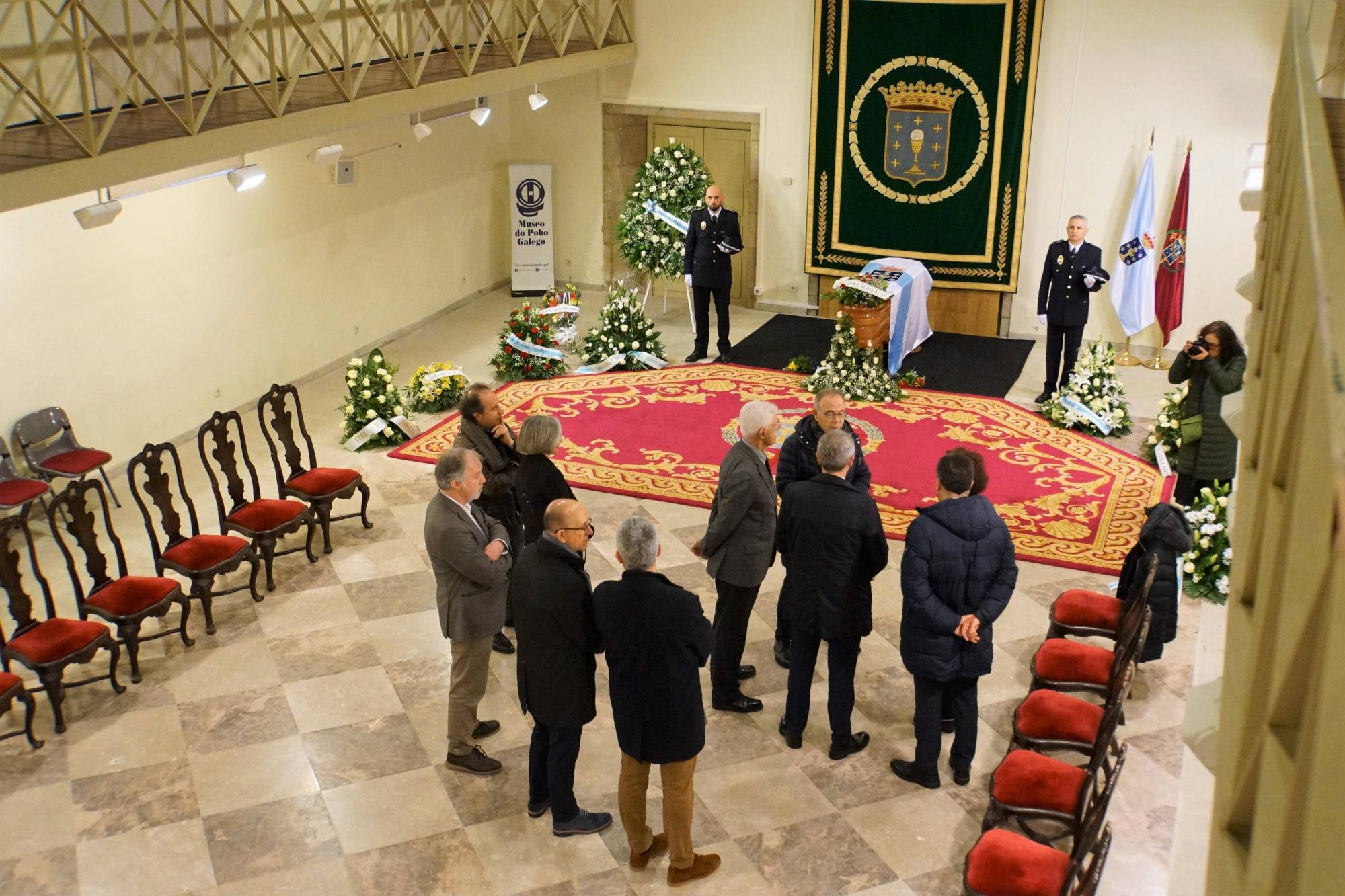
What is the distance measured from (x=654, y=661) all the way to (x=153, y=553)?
13.8 feet

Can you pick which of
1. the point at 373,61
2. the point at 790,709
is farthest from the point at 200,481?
the point at 790,709

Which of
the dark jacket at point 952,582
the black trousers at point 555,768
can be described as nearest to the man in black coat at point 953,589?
the dark jacket at point 952,582

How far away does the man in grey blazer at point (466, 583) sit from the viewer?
5.39 m

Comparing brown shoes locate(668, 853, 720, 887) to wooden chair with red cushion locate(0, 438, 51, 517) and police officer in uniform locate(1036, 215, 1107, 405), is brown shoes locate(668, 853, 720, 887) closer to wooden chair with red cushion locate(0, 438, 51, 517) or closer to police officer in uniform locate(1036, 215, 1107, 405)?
wooden chair with red cushion locate(0, 438, 51, 517)

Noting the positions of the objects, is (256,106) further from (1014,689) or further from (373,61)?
(1014,689)

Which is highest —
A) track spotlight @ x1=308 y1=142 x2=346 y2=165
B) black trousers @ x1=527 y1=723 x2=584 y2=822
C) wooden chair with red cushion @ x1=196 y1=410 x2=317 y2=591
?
track spotlight @ x1=308 y1=142 x2=346 y2=165

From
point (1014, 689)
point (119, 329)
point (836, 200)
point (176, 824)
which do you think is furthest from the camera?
point (836, 200)

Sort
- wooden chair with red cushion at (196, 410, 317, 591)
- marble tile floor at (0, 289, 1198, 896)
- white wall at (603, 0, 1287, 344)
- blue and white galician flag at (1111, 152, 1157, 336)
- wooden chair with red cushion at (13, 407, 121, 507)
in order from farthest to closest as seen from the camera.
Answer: blue and white galician flag at (1111, 152, 1157, 336) < white wall at (603, 0, 1287, 344) < wooden chair with red cushion at (13, 407, 121, 507) < wooden chair with red cushion at (196, 410, 317, 591) < marble tile floor at (0, 289, 1198, 896)

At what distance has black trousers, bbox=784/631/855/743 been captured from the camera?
5.64 metres

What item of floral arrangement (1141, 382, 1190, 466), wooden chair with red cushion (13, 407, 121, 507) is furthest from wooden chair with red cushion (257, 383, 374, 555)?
floral arrangement (1141, 382, 1190, 466)

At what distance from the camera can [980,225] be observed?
12.6 metres

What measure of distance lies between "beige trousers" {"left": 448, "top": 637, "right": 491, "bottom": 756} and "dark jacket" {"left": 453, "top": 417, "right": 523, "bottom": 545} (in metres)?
0.86

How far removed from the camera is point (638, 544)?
4.50 metres

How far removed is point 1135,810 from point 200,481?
686 cm
